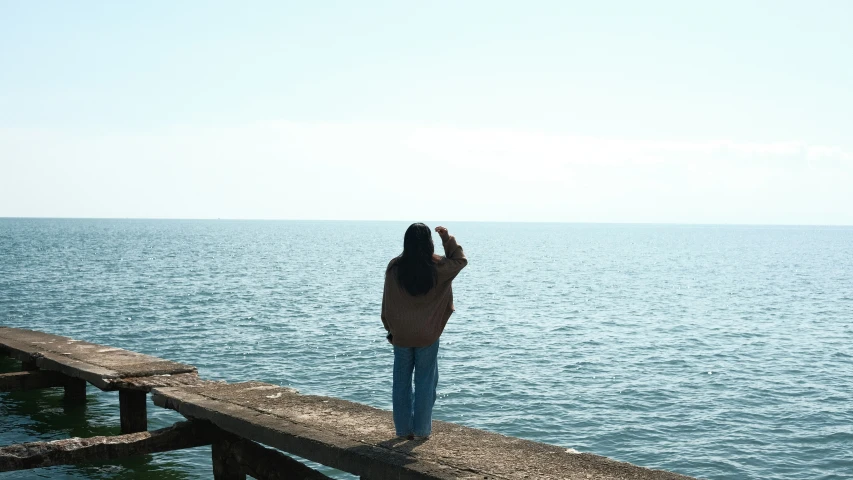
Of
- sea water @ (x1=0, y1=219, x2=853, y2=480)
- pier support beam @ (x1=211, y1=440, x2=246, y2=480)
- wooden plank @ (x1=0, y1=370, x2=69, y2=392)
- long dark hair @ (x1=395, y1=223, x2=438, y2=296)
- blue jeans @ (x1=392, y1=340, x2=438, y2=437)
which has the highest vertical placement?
long dark hair @ (x1=395, y1=223, x2=438, y2=296)

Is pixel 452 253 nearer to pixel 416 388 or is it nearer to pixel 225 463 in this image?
pixel 416 388

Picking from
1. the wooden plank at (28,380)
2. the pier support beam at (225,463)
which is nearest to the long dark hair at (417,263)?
the pier support beam at (225,463)

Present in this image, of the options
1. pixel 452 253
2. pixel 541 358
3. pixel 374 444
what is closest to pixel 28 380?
pixel 374 444

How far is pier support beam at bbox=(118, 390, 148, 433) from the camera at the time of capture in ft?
36.5

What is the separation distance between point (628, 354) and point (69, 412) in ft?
55.5

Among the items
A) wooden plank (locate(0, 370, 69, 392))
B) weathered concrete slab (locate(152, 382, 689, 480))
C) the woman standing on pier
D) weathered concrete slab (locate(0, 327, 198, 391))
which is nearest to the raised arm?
the woman standing on pier

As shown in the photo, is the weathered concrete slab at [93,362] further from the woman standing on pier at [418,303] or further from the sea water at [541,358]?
the woman standing on pier at [418,303]

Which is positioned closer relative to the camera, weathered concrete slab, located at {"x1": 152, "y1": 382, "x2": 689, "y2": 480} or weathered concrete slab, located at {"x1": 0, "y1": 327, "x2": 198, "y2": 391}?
weathered concrete slab, located at {"x1": 152, "y1": 382, "x2": 689, "y2": 480}

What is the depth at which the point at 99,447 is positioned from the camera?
8.09m

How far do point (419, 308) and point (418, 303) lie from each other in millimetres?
47

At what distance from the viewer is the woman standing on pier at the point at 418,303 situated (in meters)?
6.69

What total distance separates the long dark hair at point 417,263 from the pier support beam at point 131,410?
19.6ft

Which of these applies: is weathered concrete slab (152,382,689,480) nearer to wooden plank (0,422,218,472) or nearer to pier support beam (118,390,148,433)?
wooden plank (0,422,218,472)

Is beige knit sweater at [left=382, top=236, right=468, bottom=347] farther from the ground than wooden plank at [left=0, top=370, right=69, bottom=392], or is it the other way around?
beige knit sweater at [left=382, top=236, right=468, bottom=347]
